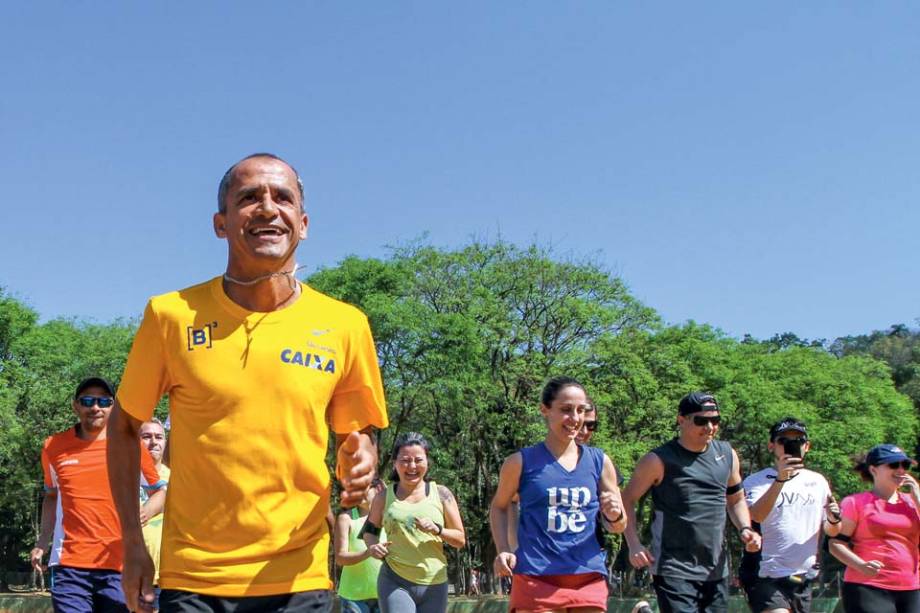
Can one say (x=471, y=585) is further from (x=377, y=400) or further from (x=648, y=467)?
(x=377, y=400)

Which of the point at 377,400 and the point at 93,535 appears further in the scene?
the point at 93,535

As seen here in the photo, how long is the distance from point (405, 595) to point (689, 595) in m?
2.61

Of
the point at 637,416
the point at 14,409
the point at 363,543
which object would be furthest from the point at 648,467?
the point at 14,409

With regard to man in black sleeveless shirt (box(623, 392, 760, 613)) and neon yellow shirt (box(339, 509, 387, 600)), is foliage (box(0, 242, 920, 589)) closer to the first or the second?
neon yellow shirt (box(339, 509, 387, 600))

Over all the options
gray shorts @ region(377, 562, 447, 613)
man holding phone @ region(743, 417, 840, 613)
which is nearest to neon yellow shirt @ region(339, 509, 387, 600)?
gray shorts @ region(377, 562, 447, 613)

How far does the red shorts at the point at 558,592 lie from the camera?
291 inches

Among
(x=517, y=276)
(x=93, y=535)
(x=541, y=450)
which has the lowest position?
(x=93, y=535)

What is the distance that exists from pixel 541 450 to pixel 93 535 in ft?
11.0

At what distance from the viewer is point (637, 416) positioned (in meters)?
41.3

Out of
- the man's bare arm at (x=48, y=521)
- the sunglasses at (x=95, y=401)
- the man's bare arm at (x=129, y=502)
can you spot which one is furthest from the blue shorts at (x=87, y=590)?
the man's bare arm at (x=129, y=502)

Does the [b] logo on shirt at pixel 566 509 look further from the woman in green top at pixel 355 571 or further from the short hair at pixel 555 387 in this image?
the woman in green top at pixel 355 571

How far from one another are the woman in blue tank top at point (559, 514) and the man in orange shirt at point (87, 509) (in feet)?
8.96

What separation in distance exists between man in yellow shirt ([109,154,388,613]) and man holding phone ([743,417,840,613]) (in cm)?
691

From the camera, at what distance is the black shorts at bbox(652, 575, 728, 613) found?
8.22 m
